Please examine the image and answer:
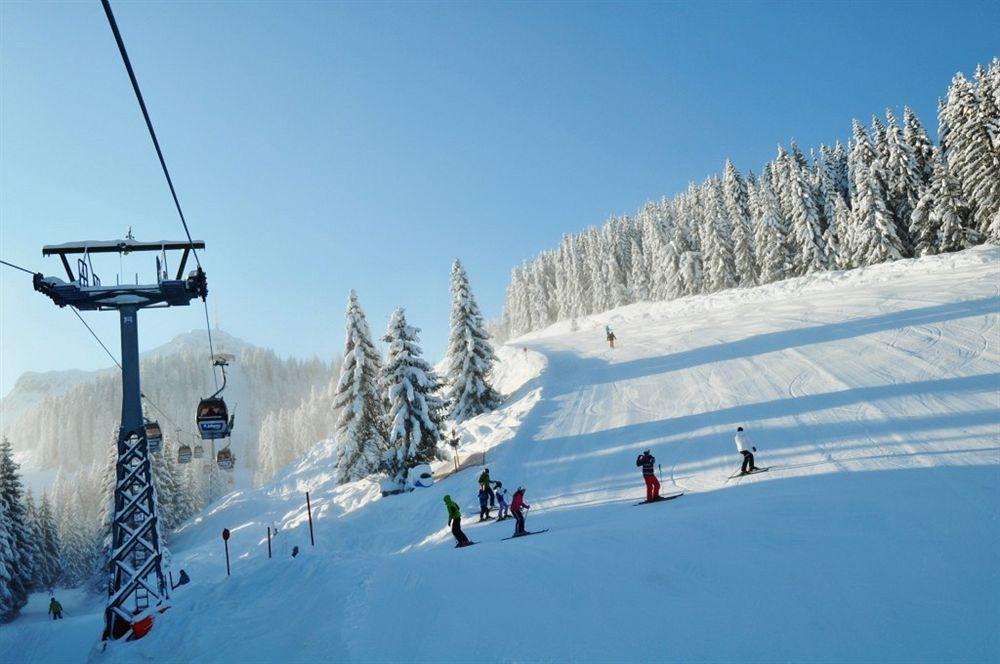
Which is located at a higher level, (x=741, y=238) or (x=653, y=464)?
A: (x=741, y=238)

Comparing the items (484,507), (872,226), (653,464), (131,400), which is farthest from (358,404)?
(872,226)

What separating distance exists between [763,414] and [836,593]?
1654cm

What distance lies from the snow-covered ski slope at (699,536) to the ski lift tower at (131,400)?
103 inches

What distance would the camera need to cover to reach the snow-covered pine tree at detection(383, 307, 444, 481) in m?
28.7

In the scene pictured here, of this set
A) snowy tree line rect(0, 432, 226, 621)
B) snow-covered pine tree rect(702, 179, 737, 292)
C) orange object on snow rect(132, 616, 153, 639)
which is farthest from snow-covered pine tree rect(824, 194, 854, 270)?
orange object on snow rect(132, 616, 153, 639)

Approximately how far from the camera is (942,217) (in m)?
45.2

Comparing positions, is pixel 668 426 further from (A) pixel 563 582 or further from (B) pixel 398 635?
(B) pixel 398 635

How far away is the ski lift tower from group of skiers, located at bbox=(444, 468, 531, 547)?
686cm

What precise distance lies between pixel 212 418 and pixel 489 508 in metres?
9.69

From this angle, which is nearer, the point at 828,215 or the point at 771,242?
the point at 828,215

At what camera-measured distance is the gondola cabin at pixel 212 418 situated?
57.6 ft

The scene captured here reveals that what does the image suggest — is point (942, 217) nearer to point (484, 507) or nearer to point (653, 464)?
point (653, 464)

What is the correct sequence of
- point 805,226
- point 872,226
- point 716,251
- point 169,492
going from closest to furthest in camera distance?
point 872,226, point 169,492, point 805,226, point 716,251

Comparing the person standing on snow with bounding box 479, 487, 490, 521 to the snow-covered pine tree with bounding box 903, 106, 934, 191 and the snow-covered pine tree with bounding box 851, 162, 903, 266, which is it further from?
the snow-covered pine tree with bounding box 903, 106, 934, 191
